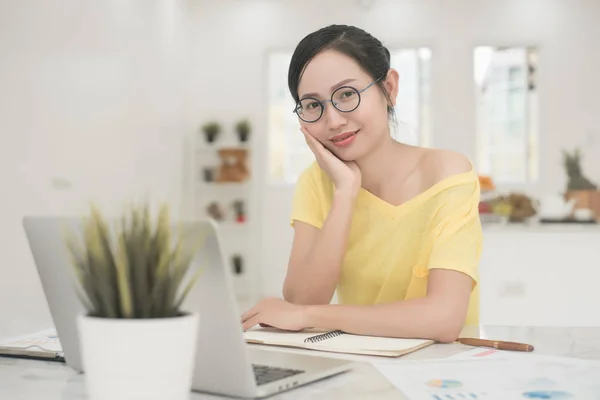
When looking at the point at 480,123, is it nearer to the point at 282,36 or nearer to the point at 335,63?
the point at 282,36

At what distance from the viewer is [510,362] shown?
1.07 metres

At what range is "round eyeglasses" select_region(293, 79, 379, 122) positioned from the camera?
160 cm

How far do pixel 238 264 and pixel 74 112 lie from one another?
10.7 feet

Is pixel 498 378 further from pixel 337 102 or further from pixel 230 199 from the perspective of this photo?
pixel 230 199

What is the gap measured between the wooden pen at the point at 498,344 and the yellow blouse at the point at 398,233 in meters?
0.25

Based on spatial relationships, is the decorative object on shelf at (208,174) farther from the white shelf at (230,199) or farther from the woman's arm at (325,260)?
the woman's arm at (325,260)

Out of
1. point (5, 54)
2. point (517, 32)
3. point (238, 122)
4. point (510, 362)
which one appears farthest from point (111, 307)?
point (517, 32)

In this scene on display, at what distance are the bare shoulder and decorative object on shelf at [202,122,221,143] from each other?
20.8 feet

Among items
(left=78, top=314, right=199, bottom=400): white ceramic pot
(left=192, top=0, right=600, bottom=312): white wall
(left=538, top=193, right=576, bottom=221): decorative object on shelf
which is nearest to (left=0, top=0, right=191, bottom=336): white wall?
(left=192, top=0, right=600, bottom=312): white wall

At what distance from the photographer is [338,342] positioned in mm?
1210

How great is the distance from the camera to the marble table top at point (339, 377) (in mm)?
855

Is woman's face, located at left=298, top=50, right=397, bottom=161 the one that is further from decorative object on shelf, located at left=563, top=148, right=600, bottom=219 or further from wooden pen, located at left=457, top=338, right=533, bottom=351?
decorative object on shelf, located at left=563, top=148, right=600, bottom=219

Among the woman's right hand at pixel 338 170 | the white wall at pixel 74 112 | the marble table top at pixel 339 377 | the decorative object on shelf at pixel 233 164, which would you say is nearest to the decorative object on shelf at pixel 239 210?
the decorative object on shelf at pixel 233 164

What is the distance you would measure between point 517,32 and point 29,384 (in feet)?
25.1
